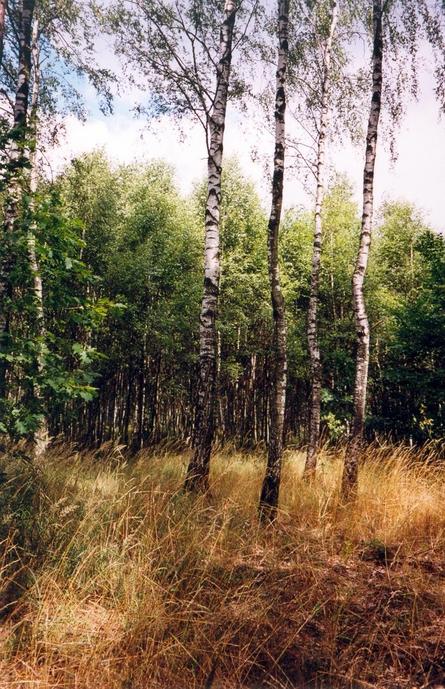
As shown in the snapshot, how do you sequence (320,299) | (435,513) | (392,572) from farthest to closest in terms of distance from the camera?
(320,299) → (435,513) → (392,572)

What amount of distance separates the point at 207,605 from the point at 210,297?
13.0ft

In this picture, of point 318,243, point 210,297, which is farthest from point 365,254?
point 318,243

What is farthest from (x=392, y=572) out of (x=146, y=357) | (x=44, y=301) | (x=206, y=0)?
(x=146, y=357)

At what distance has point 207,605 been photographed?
3322 mm

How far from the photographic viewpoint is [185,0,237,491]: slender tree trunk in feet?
19.3

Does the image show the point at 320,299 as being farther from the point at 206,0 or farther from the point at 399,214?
the point at 206,0

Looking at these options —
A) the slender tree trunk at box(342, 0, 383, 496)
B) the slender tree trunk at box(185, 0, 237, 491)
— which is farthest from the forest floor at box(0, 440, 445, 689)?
the slender tree trunk at box(342, 0, 383, 496)

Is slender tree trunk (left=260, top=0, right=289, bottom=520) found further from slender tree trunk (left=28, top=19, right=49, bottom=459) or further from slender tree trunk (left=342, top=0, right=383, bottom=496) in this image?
slender tree trunk (left=28, top=19, right=49, bottom=459)

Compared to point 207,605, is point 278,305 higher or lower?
higher

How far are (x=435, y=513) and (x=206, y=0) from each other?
964 centimetres

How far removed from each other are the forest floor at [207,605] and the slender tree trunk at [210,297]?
882mm

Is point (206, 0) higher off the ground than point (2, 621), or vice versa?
point (206, 0)

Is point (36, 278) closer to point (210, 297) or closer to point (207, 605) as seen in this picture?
point (210, 297)

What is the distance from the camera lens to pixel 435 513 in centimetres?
523
